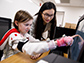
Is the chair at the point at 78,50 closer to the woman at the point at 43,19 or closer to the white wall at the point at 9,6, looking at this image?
the woman at the point at 43,19

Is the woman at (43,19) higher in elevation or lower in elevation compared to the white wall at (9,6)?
lower

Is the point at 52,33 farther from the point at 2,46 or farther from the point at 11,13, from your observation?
the point at 11,13

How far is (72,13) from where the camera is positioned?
16.4 ft

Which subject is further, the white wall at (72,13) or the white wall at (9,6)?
the white wall at (72,13)

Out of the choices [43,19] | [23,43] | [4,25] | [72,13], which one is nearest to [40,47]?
[23,43]

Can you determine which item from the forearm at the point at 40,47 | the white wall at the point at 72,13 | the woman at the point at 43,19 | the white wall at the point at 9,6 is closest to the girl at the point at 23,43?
the forearm at the point at 40,47

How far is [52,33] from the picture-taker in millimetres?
1252

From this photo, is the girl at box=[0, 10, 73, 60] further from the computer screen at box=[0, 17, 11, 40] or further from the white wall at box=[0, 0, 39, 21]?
the white wall at box=[0, 0, 39, 21]

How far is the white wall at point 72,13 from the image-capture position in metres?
4.86

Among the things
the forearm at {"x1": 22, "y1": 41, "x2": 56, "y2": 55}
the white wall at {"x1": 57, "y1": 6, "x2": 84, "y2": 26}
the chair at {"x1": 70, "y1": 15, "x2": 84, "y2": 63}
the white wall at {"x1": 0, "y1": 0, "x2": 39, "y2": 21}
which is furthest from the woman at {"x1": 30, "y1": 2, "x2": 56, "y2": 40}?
the white wall at {"x1": 57, "y1": 6, "x2": 84, "y2": 26}

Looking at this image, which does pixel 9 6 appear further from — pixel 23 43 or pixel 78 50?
pixel 78 50

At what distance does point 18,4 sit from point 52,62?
7.49 feet

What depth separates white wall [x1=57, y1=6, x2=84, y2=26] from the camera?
191 inches

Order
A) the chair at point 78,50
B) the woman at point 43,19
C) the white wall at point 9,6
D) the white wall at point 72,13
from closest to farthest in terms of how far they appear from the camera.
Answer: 1. the chair at point 78,50
2. the woman at point 43,19
3. the white wall at point 9,6
4. the white wall at point 72,13
